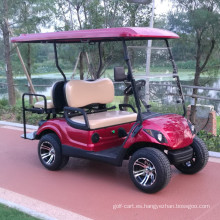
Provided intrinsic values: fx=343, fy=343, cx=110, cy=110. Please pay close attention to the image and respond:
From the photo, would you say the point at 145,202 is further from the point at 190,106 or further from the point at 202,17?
the point at 202,17

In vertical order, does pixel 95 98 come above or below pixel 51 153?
above

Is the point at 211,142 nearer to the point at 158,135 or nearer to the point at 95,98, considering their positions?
the point at 95,98

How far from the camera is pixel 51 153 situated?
4879 mm

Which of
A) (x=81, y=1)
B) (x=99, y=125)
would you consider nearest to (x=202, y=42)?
(x=81, y=1)

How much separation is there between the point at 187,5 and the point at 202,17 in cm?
61

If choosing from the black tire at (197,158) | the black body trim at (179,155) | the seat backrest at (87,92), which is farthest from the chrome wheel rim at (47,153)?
the black tire at (197,158)

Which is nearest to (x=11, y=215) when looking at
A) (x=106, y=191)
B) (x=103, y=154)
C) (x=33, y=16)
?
(x=106, y=191)

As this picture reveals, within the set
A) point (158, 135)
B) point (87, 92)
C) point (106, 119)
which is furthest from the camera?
point (87, 92)

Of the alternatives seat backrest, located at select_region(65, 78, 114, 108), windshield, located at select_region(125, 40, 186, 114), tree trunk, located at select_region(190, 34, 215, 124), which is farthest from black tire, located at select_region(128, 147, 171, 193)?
tree trunk, located at select_region(190, 34, 215, 124)

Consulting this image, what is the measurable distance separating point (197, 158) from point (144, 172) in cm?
85

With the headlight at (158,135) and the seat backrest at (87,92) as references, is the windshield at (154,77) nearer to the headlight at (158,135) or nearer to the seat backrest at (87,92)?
the headlight at (158,135)

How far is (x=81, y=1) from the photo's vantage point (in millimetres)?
8625

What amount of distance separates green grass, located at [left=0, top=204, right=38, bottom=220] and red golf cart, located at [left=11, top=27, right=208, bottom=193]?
3.98 feet

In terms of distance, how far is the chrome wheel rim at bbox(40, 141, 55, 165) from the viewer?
4.86 m
